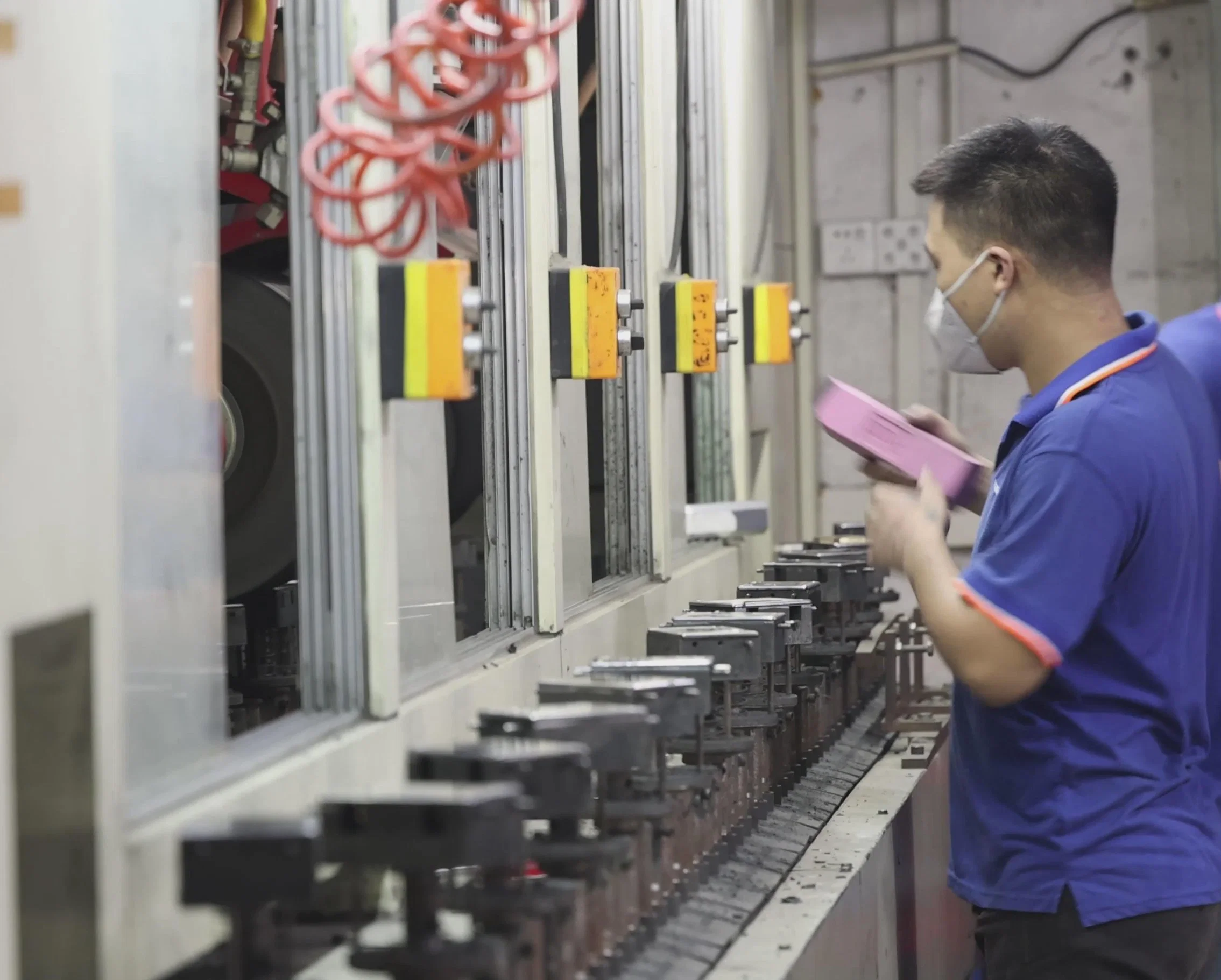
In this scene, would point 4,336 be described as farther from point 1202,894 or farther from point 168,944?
point 1202,894

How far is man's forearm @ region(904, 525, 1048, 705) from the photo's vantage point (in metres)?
1.40

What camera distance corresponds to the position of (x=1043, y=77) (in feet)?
13.2

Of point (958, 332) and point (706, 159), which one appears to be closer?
point (958, 332)

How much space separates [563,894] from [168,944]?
29 centimetres

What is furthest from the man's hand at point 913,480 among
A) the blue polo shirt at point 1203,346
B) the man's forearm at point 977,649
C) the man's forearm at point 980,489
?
the man's forearm at point 977,649

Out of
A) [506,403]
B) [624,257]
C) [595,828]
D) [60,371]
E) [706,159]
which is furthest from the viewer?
[706,159]

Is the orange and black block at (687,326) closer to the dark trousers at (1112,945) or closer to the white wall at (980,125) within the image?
the dark trousers at (1112,945)

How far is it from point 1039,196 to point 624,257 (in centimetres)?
110

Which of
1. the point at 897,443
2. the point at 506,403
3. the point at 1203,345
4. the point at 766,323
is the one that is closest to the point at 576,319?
the point at 506,403

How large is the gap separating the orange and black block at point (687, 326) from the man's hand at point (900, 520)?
1.02m

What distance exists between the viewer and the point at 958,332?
1.65 metres

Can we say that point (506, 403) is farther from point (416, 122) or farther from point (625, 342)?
point (416, 122)

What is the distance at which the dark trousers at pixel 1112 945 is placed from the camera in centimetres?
144

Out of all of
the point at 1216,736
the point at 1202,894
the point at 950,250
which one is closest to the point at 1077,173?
the point at 950,250
